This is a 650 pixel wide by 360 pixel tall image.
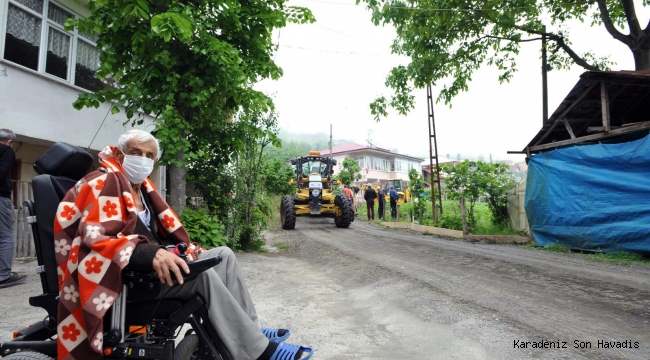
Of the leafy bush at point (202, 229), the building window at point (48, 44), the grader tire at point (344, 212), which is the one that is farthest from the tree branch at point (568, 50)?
the building window at point (48, 44)

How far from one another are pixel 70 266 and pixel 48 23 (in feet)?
26.4

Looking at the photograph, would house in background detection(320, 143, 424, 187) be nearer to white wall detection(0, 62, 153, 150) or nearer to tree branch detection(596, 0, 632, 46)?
tree branch detection(596, 0, 632, 46)

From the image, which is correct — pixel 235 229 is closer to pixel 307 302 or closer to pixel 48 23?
pixel 307 302

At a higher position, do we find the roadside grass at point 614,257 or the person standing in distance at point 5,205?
the person standing in distance at point 5,205

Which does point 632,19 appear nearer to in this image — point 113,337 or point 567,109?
point 567,109

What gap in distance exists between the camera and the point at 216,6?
6.03 m

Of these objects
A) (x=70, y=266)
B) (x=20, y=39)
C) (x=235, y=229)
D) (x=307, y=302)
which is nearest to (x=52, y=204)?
(x=70, y=266)

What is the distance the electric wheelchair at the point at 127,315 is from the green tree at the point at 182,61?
3.60m

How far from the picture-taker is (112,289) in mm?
1937

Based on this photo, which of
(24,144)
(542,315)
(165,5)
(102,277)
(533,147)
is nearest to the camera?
(102,277)

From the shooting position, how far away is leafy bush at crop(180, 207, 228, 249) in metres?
6.71

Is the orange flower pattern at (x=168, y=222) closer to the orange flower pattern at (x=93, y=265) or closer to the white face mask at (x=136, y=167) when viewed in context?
the white face mask at (x=136, y=167)

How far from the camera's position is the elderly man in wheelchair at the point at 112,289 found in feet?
6.37

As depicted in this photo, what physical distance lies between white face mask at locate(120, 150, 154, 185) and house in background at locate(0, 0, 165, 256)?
520 cm
